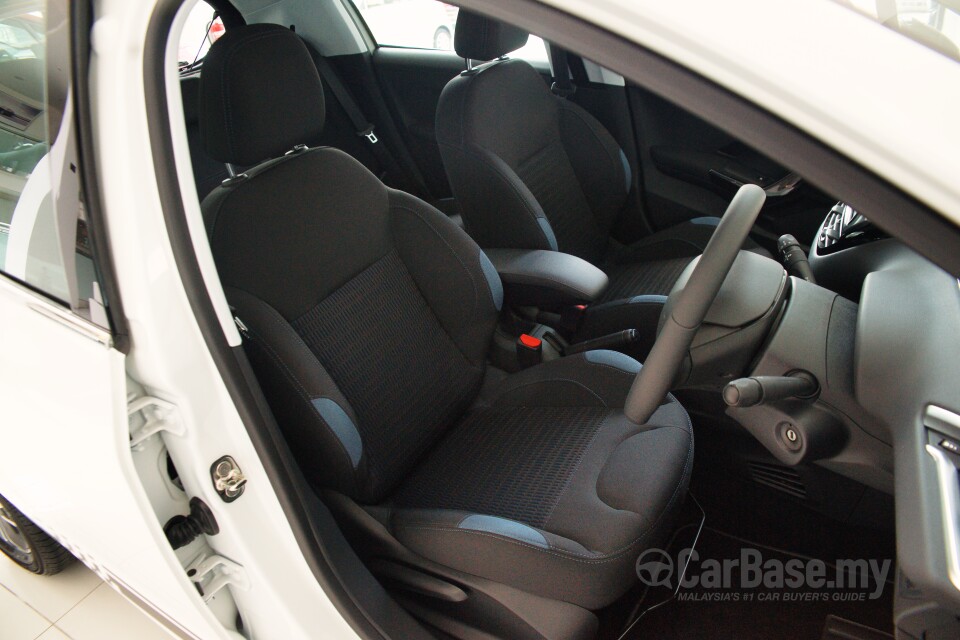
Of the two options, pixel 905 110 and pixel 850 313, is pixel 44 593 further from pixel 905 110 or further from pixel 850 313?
pixel 905 110

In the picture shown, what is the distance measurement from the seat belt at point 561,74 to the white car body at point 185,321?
6.34ft

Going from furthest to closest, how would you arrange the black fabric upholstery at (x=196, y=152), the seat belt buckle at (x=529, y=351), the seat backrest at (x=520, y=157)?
the black fabric upholstery at (x=196, y=152)
the seat backrest at (x=520, y=157)
the seat belt buckle at (x=529, y=351)

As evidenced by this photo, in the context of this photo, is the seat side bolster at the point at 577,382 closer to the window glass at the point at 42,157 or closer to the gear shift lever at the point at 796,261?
the gear shift lever at the point at 796,261

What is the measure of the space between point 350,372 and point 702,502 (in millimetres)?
987

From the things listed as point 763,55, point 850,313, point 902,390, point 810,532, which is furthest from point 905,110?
point 810,532

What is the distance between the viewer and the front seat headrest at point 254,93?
1.16 metres

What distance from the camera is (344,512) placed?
1.37 metres

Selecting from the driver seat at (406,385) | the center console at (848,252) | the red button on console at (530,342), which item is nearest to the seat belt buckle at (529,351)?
the red button on console at (530,342)

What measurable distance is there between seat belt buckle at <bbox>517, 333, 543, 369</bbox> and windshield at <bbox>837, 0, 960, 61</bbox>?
3.91 ft

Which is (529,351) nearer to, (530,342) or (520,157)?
(530,342)

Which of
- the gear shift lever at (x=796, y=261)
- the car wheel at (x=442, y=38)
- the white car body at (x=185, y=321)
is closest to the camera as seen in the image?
the white car body at (x=185, y=321)

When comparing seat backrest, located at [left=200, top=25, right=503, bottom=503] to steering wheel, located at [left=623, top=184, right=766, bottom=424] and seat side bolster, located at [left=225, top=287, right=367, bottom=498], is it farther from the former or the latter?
steering wheel, located at [left=623, top=184, right=766, bottom=424]

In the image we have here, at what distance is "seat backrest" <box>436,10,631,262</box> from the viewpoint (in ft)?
6.57

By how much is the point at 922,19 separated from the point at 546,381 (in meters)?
1.05
